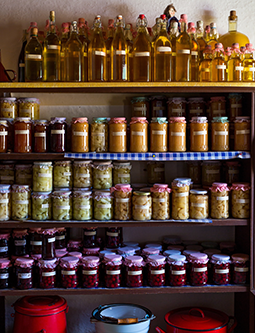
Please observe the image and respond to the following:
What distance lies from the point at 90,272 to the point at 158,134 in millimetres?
823

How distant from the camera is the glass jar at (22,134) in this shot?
210cm

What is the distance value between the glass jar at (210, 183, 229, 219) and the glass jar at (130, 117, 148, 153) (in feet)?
1.42

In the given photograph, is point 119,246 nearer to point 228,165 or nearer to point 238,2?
point 228,165

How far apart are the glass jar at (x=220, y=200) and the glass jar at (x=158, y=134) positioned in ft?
1.14

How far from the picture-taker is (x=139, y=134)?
2123 millimetres

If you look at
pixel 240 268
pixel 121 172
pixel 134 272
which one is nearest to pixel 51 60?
pixel 121 172

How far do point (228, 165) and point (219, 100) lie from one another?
1.21 ft

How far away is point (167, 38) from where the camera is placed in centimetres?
215

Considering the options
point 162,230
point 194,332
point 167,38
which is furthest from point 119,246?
point 167,38

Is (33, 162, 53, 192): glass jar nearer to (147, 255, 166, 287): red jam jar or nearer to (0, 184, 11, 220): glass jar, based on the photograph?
(0, 184, 11, 220): glass jar

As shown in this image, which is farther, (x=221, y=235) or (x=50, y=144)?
(x=221, y=235)

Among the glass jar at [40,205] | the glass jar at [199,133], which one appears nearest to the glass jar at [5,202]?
the glass jar at [40,205]

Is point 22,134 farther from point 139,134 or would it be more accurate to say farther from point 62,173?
point 139,134

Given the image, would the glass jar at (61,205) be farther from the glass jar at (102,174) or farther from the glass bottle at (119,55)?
the glass bottle at (119,55)
